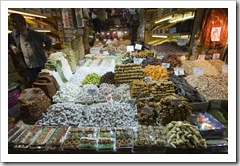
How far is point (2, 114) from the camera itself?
1.33m

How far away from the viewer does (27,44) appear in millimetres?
2621

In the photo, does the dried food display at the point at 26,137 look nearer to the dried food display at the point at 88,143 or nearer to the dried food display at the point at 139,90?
the dried food display at the point at 88,143

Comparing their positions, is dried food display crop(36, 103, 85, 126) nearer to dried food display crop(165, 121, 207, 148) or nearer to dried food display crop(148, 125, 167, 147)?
dried food display crop(148, 125, 167, 147)

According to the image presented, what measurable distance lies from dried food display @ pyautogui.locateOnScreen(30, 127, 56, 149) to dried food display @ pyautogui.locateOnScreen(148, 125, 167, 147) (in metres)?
1.04

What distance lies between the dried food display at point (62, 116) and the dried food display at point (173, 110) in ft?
3.23

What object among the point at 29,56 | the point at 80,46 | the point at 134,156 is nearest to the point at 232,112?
the point at 134,156

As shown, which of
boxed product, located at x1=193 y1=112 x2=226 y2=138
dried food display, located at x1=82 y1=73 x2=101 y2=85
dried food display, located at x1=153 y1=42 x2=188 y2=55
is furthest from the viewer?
dried food display, located at x1=153 y1=42 x2=188 y2=55

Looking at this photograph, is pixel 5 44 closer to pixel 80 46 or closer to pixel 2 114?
pixel 2 114

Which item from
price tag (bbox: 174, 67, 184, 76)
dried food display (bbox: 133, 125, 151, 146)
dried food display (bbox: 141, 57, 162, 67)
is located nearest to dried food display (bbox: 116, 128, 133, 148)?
dried food display (bbox: 133, 125, 151, 146)

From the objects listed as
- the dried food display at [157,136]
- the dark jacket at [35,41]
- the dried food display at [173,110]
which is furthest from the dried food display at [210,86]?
the dark jacket at [35,41]

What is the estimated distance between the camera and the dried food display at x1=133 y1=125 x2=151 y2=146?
1.48 meters

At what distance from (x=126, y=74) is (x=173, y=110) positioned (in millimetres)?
1118

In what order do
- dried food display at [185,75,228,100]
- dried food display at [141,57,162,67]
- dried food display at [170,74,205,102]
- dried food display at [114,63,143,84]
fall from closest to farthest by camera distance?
1. dried food display at [170,74,205,102]
2. dried food display at [185,75,228,100]
3. dried food display at [114,63,143,84]
4. dried food display at [141,57,162,67]
